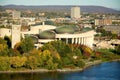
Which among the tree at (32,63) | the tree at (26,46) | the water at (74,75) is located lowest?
the water at (74,75)

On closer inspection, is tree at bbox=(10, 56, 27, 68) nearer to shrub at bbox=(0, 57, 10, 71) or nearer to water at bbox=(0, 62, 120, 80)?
shrub at bbox=(0, 57, 10, 71)

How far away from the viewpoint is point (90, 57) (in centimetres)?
1409

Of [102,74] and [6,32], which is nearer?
[102,74]

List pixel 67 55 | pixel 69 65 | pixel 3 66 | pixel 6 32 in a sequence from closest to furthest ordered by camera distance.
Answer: pixel 3 66 → pixel 69 65 → pixel 67 55 → pixel 6 32

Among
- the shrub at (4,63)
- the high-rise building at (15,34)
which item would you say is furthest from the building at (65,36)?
the shrub at (4,63)

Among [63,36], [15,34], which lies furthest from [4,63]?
[63,36]

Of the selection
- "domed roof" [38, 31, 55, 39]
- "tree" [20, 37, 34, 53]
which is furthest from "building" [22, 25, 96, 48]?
"tree" [20, 37, 34, 53]

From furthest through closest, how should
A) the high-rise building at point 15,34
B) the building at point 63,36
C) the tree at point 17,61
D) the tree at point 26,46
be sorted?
the building at point 63,36
the high-rise building at point 15,34
the tree at point 26,46
the tree at point 17,61

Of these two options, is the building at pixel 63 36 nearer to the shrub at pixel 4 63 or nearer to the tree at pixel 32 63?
the tree at pixel 32 63

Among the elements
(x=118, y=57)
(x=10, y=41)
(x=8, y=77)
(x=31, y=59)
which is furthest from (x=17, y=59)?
(x=118, y=57)

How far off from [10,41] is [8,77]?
428cm

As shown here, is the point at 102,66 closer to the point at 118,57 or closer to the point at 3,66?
the point at 118,57

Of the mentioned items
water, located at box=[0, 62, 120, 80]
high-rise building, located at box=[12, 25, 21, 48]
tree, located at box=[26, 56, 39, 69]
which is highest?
high-rise building, located at box=[12, 25, 21, 48]

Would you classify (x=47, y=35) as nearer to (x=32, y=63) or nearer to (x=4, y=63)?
(x=32, y=63)
